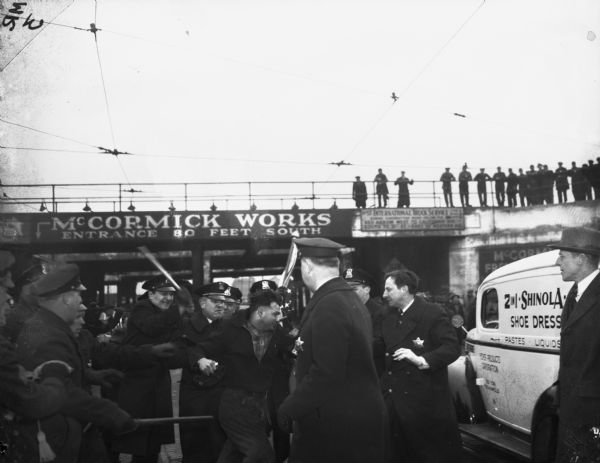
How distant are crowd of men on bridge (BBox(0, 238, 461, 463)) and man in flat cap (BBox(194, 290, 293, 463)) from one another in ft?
0.04

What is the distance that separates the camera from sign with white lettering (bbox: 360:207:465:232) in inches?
944

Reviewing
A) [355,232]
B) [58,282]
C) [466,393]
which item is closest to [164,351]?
[58,282]

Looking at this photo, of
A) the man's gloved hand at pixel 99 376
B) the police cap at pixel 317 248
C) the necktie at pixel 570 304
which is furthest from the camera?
the man's gloved hand at pixel 99 376

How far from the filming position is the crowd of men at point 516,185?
22234 mm

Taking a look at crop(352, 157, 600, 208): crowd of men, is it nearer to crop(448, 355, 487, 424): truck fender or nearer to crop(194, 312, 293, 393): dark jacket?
crop(448, 355, 487, 424): truck fender

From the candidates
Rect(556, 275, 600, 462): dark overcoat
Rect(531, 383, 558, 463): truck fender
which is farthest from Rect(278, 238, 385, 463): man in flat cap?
Rect(531, 383, 558, 463): truck fender

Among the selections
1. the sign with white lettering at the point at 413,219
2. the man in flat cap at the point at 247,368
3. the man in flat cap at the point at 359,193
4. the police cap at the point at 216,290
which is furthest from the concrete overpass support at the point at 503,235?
the man in flat cap at the point at 247,368

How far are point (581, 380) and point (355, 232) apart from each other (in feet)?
65.1

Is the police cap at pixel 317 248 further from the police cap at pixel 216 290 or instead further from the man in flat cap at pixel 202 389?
the police cap at pixel 216 290

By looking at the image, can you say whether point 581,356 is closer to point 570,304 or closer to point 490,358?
point 570,304

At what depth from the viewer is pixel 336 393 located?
12.9 ft

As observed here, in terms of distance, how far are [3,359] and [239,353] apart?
8.52 feet

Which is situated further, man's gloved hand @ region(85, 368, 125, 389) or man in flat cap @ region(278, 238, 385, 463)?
man's gloved hand @ region(85, 368, 125, 389)

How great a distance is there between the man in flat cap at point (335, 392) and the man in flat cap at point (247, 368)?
4.74 feet
